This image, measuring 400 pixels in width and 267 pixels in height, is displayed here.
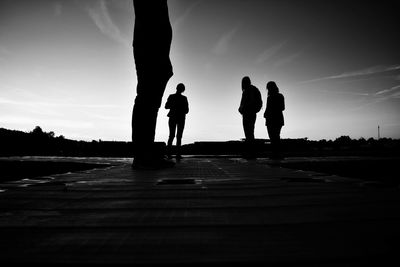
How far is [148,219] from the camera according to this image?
916 mm

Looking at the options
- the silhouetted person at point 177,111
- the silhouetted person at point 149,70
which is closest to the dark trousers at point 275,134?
the silhouetted person at point 177,111

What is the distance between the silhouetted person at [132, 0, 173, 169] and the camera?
357 cm

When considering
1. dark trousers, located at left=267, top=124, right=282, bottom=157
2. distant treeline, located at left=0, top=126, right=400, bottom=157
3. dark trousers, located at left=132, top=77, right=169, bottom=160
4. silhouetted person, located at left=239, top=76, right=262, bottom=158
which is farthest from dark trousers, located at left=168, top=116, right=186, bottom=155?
distant treeline, located at left=0, top=126, right=400, bottom=157

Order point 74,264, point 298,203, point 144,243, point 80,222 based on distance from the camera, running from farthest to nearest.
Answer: point 298,203
point 80,222
point 144,243
point 74,264

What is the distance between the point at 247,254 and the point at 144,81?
335 cm

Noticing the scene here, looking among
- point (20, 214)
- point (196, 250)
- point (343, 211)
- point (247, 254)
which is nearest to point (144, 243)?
point (196, 250)

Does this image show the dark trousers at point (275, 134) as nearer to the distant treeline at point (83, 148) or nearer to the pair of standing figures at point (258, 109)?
the pair of standing figures at point (258, 109)

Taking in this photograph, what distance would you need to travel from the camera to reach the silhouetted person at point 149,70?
11.7ft

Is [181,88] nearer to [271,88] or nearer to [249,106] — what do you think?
[249,106]

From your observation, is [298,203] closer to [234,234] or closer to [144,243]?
[234,234]

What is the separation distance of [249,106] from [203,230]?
636 centimetres

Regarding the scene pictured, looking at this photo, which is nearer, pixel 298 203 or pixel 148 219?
pixel 148 219

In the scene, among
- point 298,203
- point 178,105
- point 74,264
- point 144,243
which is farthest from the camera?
point 178,105

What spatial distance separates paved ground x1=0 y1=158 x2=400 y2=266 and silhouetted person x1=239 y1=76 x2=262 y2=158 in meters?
5.72
